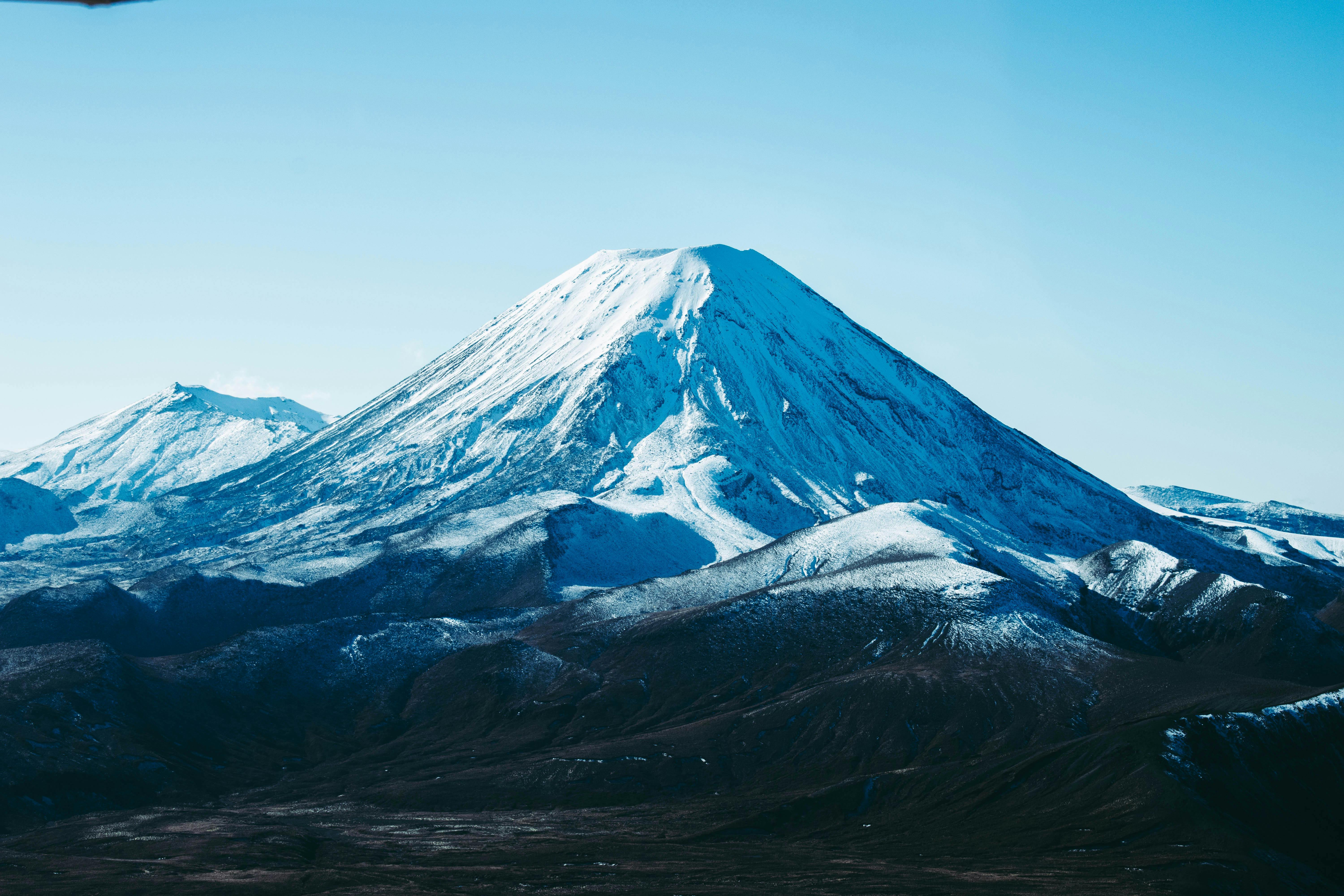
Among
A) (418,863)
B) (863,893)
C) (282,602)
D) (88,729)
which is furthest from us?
(282,602)

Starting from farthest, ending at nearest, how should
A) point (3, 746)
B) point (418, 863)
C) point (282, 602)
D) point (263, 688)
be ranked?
1. point (282, 602)
2. point (263, 688)
3. point (3, 746)
4. point (418, 863)

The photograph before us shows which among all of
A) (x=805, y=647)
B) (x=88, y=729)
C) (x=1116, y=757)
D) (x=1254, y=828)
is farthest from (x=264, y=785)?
(x=1254, y=828)

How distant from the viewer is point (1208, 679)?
128250mm

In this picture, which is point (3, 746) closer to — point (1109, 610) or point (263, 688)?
point (263, 688)

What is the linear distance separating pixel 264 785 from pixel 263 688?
80.3ft

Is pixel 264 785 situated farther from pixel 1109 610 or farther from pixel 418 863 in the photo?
pixel 1109 610

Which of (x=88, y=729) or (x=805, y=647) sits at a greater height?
(x=805, y=647)

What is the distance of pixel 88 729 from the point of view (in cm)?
11781

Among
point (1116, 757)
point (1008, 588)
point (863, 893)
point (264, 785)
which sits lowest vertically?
point (264, 785)

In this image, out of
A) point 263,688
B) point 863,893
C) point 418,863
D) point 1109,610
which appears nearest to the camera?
point 863,893

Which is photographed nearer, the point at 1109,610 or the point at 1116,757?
the point at 1116,757

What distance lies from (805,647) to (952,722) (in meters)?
25.4

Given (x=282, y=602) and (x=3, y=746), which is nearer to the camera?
(x=3, y=746)

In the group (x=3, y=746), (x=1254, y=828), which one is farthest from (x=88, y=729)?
(x=1254, y=828)
